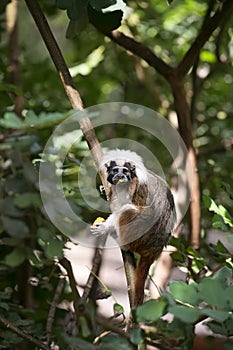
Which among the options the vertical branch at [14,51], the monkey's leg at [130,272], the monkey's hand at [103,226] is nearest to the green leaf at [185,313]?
the monkey's leg at [130,272]

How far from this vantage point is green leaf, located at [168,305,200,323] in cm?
54

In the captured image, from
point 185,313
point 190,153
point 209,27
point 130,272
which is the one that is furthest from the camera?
point 190,153

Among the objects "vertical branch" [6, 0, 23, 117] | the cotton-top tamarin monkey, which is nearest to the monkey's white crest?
the cotton-top tamarin monkey

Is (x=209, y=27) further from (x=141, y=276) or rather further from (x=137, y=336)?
(x=137, y=336)

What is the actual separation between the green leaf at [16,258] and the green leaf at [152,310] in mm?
260

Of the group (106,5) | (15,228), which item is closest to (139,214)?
(15,228)

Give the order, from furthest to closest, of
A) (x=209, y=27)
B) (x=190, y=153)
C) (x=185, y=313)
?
1. (x=190, y=153)
2. (x=209, y=27)
3. (x=185, y=313)

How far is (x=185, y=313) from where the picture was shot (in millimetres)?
550

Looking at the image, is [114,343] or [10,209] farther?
[10,209]

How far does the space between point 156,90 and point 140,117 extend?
0.30 feet

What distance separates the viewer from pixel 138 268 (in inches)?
33.4

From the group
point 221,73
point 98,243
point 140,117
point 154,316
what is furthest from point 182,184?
point 154,316

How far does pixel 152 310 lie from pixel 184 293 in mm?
53

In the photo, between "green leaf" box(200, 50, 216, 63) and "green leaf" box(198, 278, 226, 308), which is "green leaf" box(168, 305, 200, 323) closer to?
"green leaf" box(198, 278, 226, 308)
